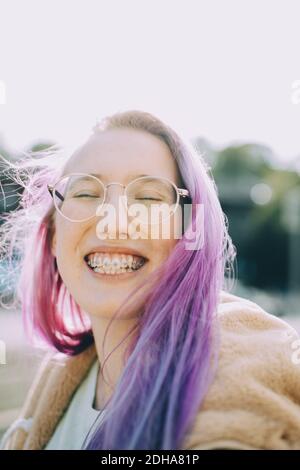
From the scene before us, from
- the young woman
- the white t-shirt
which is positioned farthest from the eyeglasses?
the white t-shirt

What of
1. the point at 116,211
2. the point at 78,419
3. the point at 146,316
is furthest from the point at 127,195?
the point at 78,419

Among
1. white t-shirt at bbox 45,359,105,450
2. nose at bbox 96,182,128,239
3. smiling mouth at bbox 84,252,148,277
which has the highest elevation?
nose at bbox 96,182,128,239

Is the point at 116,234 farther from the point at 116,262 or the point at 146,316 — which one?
the point at 146,316

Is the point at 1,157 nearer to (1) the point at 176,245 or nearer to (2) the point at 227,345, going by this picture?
(1) the point at 176,245

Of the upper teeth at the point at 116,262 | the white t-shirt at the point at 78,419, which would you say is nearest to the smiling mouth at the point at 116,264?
the upper teeth at the point at 116,262

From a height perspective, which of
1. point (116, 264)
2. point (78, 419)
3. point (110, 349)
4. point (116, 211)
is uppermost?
point (116, 211)

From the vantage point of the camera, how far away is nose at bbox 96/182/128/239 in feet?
3.63

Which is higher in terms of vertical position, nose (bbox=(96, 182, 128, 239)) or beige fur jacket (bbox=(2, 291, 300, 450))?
nose (bbox=(96, 182, 128, 239))

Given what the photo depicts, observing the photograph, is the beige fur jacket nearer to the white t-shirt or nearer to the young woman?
the young woman

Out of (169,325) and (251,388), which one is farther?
(169,325)

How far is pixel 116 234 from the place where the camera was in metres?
1.12

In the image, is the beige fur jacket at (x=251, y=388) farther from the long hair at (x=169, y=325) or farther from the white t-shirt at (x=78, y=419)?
the white t-shirt at (x=78, y=419)

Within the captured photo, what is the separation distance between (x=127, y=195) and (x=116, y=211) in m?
0.04
